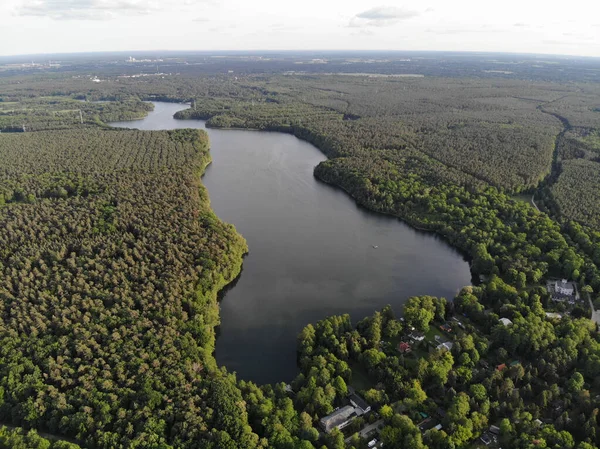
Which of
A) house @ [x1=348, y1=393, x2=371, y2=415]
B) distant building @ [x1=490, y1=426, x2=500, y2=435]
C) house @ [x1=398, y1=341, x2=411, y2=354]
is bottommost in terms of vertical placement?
distant building @ [x1=490, y1=426, x2=500, y2=435]

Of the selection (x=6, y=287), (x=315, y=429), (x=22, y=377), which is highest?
(x=6, y=287)

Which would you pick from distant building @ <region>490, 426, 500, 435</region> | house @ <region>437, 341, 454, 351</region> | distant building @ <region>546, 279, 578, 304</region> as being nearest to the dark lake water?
house @ <region>437, 341, 454, 351</region>

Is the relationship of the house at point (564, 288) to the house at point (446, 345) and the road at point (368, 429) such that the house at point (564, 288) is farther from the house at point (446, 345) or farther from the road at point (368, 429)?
the road at point (368, 429)

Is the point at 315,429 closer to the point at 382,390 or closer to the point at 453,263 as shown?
the point at 382,390

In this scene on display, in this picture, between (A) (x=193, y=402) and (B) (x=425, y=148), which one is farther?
(B) (x=425, y=148)

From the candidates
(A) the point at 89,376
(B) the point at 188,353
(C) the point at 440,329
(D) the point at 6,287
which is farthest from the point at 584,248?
(D) the point at 6,287

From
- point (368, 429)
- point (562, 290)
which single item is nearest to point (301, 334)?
point (368, 429)

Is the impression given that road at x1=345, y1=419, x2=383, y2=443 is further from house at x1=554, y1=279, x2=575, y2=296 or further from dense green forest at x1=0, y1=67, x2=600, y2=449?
house at x1=554, y1=279, x2=575, y2=296
